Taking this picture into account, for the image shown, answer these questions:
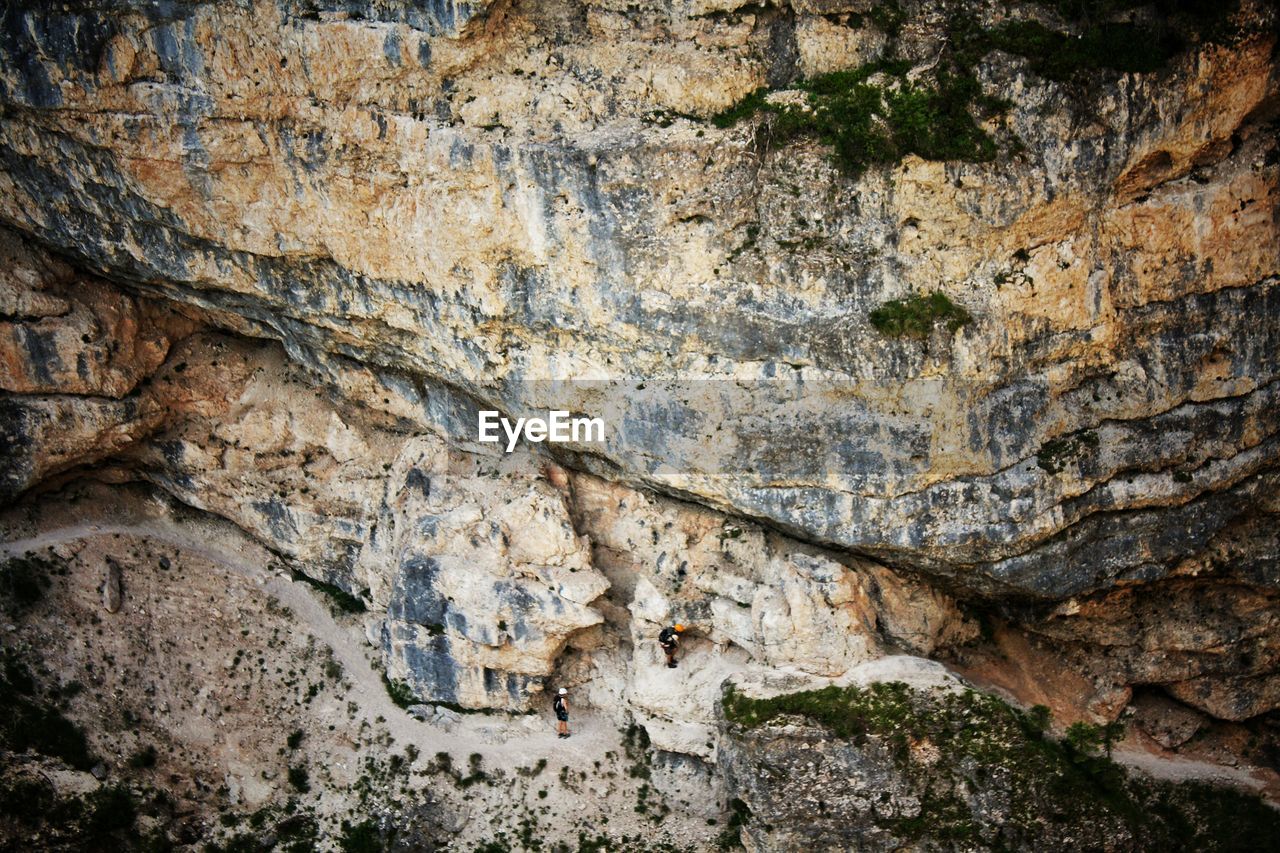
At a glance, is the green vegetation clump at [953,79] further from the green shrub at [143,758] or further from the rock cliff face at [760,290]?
the green shrub at [143,758]

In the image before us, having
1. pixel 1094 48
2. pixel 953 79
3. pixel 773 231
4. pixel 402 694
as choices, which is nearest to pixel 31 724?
pixel 402 694

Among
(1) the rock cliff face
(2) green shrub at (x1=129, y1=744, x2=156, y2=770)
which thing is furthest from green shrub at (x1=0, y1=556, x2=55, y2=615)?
(2) green shrub at (x1=129, y1=744, x2=156, y2=770)

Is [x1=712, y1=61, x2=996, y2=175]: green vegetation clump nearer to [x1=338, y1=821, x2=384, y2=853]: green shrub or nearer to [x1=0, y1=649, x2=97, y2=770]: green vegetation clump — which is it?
[x1=338, y1=821, x2=384, y2=853]: green shrub

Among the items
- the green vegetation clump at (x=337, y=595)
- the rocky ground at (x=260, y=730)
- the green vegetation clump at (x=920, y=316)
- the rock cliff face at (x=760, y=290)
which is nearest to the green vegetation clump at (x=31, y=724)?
the rocky ground at (x=260, y=730)

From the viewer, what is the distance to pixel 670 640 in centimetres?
3353

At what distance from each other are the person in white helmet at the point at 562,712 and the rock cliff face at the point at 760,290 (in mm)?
1844

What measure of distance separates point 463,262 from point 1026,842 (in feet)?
64.9

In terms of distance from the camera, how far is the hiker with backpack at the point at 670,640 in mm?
33562

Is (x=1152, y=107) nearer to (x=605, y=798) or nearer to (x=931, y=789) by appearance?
(x=931, y=789)

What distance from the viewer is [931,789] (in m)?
29.8

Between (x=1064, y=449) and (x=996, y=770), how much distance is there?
7.97 metres

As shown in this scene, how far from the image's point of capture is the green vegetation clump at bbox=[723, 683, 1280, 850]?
29328mm

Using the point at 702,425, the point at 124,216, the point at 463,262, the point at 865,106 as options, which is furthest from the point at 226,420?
the point at 865,106

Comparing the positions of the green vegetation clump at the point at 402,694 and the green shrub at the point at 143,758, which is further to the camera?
the green vegetation clump at the point at 402,694
